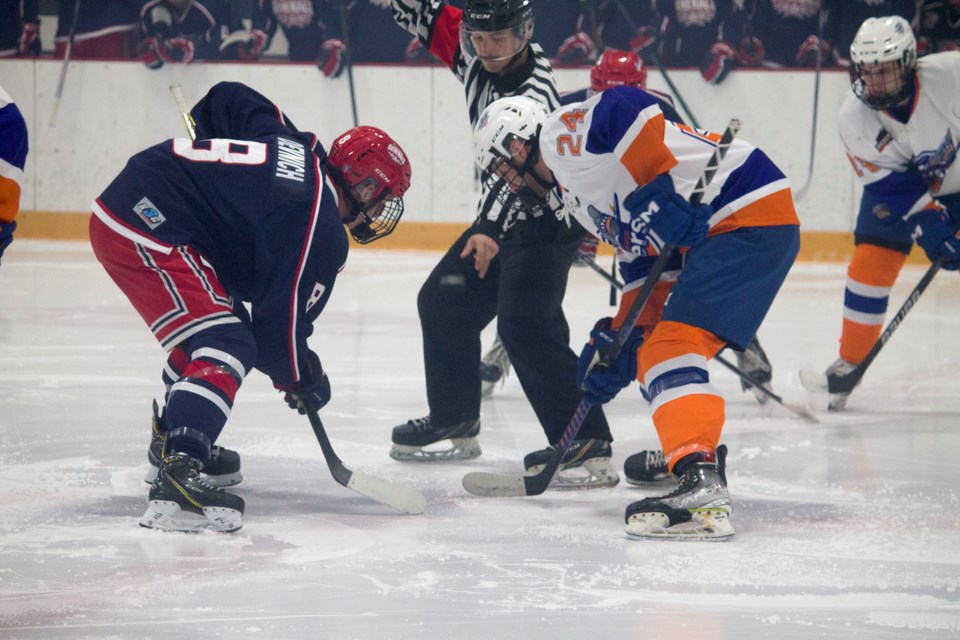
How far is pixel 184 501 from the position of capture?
2.24m

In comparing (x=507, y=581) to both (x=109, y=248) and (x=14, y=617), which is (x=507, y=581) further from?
(x=109, y=248)

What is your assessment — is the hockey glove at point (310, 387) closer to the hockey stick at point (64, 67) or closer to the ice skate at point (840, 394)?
the ice skate at point (840, 394)

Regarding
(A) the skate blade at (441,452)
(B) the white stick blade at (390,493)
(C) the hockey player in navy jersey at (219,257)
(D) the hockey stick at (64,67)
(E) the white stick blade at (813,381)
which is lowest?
(D) the hockey stick at (64,67)

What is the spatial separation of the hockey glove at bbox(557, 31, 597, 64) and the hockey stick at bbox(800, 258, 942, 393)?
4326 millimetres

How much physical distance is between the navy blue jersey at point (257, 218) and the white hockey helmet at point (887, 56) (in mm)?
1792

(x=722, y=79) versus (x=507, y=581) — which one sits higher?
(x=507, y=581)

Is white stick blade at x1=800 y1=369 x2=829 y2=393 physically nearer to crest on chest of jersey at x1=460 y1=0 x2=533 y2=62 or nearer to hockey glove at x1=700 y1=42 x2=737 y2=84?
crest on chest of jersey at x1=460 y1=0 x2=533 y2=62

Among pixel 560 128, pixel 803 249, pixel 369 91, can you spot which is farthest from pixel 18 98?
pixel 560 128

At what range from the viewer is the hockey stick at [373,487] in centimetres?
247

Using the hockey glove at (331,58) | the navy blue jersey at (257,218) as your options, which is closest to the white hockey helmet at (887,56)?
the navy blue jersey at (257,218)

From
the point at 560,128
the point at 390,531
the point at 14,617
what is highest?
the point at 560,128

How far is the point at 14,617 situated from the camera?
179 centimetres

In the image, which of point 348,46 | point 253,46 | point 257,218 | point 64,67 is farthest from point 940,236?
point 64,67

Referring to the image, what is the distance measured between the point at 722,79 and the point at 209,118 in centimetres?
551
